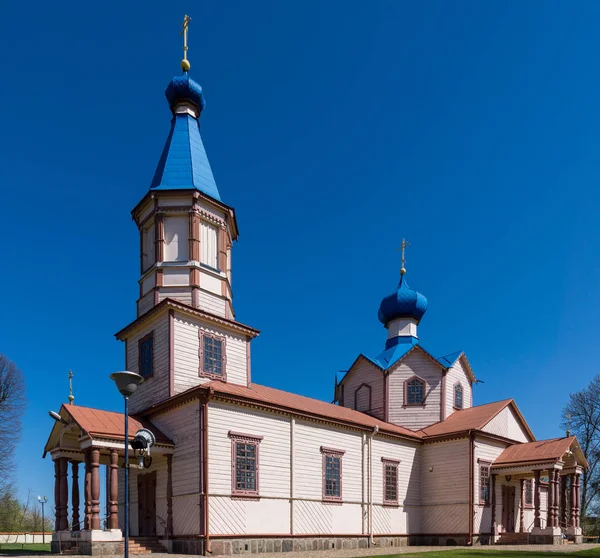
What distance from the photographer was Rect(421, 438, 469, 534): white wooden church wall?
82.2ft

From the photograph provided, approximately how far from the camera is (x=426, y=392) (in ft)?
98.6

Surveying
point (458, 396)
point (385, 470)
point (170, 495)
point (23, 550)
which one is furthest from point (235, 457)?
point (458, 396)

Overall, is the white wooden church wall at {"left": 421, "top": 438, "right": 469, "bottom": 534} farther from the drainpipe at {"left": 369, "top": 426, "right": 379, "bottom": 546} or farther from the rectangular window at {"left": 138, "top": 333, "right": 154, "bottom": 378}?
the rectangular window at {"left": 138, "top": 333, "right": 154, "bottom": 378}

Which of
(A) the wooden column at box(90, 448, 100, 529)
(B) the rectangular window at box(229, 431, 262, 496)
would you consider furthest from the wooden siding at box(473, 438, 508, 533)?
(A) the wooden column at box(90, 448, 100, 529)

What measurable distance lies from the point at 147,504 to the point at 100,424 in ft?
13.1

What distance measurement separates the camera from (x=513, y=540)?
2509 centimetres

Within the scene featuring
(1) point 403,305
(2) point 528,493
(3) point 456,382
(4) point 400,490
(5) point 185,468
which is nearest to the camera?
(5) point 185,468

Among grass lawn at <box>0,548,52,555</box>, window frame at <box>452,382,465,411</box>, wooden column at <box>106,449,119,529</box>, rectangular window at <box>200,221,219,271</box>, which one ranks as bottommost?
grass lawn at <box>0,548,52,555</box>

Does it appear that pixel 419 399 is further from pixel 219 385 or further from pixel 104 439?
pixel 104 439

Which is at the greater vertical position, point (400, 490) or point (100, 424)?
point (100, 424)

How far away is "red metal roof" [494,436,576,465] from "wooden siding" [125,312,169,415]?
1545 cm

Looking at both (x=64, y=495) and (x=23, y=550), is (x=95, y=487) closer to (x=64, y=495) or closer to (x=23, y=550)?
(x=64, y=495)

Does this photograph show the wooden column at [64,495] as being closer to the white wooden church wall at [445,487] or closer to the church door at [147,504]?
the church door at [147,504]

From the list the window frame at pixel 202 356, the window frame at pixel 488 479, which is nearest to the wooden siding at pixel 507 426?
the window frame at pixel 488 479
